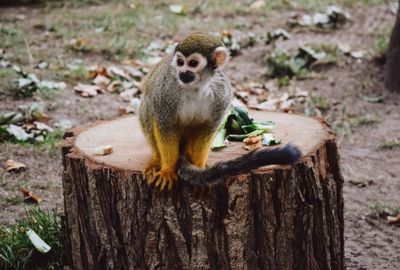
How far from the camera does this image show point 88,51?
6.94 m

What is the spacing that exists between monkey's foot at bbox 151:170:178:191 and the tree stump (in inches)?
1.5

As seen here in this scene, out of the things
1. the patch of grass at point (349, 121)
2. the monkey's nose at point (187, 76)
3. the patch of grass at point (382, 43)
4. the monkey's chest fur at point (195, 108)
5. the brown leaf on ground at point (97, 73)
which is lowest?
the patch of grass at point (349, 121)

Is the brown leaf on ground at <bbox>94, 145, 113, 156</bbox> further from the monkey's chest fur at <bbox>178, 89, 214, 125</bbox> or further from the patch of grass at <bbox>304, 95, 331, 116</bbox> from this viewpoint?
the patch of grass at <bbox>304, 95, 331, 116</bbox>

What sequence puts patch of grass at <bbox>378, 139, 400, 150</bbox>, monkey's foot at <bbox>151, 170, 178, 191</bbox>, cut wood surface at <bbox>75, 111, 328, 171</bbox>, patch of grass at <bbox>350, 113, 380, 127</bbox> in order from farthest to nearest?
patch of grass at <bbox>350, 113, 380, 127</bbox>, patch of grass at <bbox>378, 139, 400, 150</bbox>, cut wood surface at <bbox>75, 111, 328, 171</bbox>, monkey's foot at <bbox>151, 170, 178, 191</bbox>

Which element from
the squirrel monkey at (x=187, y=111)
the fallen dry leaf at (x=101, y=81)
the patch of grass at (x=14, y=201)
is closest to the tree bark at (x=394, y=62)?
the fallen dry leaf at (x=101, y=81)

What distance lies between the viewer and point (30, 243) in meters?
3.22

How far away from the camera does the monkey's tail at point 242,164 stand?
7.82 ft

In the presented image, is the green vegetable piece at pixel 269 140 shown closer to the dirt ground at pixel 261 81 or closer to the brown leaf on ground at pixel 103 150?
the brown leaf on ground at pixel 103 150

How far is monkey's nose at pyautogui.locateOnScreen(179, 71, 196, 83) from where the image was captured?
2.64 m

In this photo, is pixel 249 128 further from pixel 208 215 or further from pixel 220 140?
pixel 208 215

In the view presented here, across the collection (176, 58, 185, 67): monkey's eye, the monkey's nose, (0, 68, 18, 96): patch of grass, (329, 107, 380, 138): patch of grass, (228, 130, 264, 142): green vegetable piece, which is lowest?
(329, 107, 380, 138): patch of grass

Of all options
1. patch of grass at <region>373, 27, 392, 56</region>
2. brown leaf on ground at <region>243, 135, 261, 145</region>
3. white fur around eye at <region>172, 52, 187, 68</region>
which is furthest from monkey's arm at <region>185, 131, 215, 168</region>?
patch of grass at <region>373, 27, 392, 56</region>

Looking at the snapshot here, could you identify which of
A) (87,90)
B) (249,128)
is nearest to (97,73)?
(87,90)

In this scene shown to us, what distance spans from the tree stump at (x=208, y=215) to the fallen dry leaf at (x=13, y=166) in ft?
4.85
